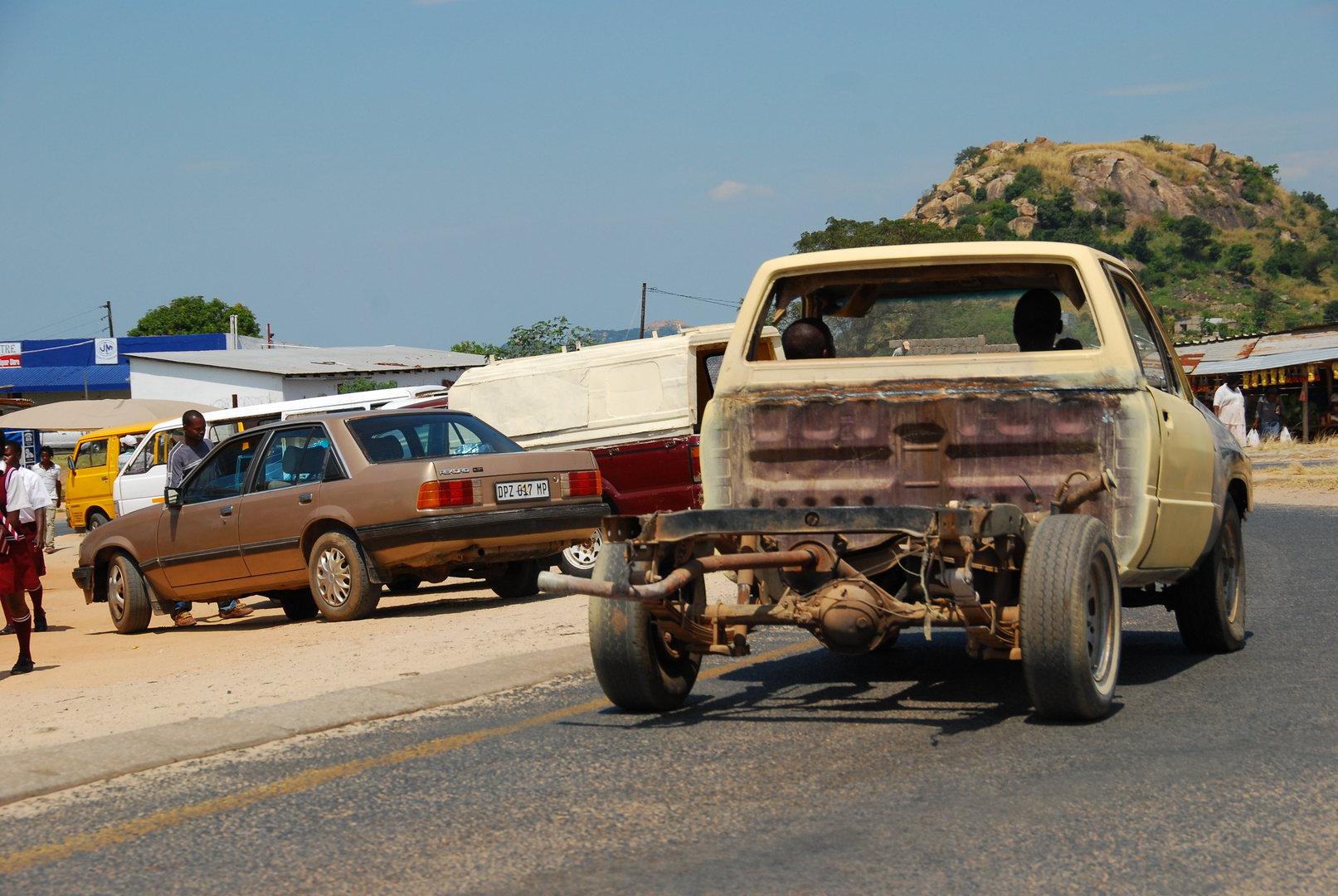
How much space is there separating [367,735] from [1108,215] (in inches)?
5654

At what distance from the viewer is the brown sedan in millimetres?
10617

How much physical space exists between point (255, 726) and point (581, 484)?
17.7 feet

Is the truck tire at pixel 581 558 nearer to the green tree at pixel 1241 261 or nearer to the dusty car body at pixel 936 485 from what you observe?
the dusty car body at pixel 936 485

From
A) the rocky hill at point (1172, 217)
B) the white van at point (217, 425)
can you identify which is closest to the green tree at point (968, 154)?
the rocky hill at point (1172, 217)

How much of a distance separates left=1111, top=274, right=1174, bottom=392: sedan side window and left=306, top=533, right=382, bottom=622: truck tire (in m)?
6.16

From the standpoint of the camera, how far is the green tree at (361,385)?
47.8 metres

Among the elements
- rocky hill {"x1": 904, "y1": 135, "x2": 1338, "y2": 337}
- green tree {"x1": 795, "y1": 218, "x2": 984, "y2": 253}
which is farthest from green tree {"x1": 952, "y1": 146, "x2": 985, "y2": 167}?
green tree {"x1": 795, "y1": 218, "x2": 984, "y2": 253}

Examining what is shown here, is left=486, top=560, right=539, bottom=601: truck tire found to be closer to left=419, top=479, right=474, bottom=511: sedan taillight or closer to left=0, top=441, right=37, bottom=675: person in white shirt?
left=419, top=479, right=474, bottom=511: sedan taillight

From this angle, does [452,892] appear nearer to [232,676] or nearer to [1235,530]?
[232,676]

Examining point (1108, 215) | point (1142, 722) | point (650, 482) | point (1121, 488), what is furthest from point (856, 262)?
point (1108, 215)

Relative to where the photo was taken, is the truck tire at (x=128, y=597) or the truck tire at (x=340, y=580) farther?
the truck tire at (x=128, y=597)

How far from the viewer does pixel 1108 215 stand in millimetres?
140000

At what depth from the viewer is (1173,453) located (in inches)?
241

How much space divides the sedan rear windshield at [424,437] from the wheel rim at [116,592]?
2.69m
